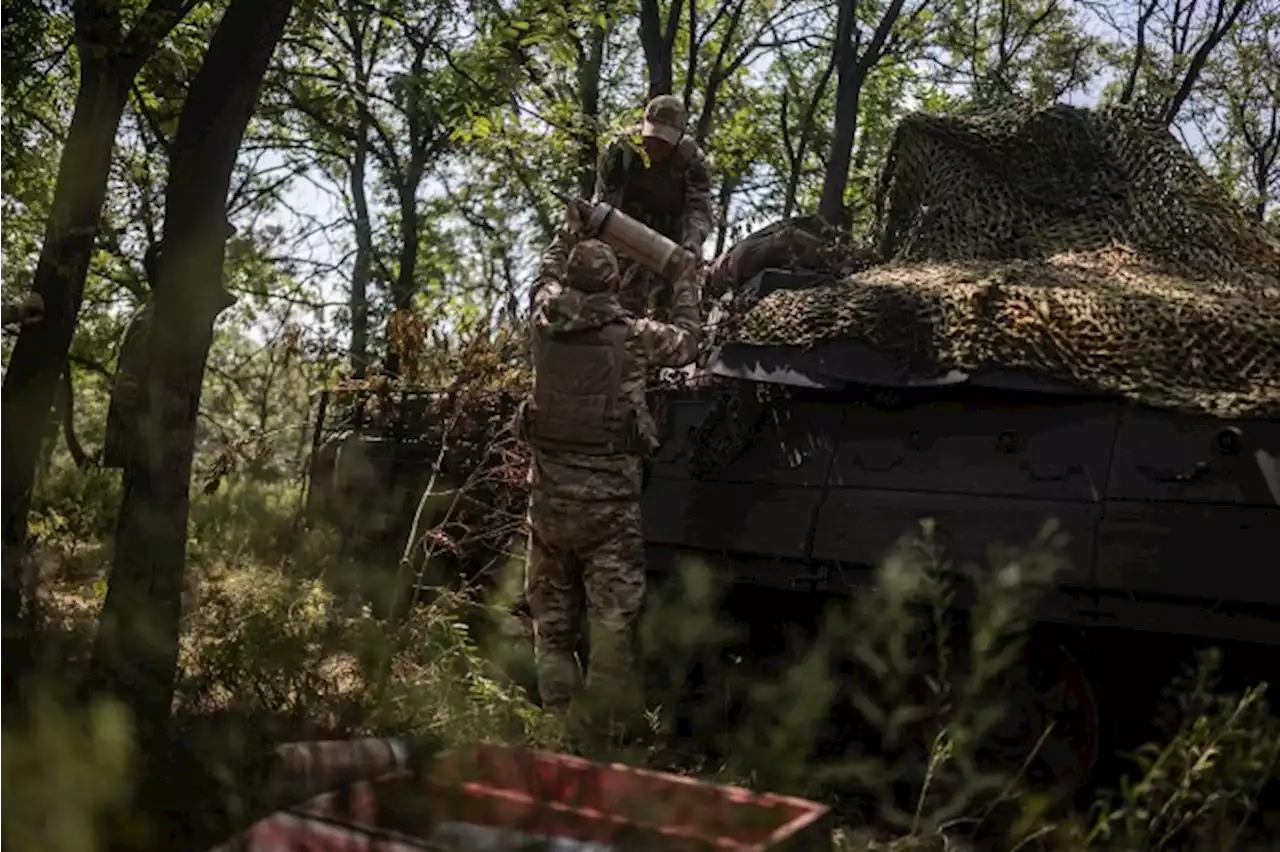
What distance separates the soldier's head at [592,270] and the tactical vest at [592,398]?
0.20 m

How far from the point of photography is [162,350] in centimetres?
496

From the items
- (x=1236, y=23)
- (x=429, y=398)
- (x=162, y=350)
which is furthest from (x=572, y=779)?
A: (x=1236, y=23)

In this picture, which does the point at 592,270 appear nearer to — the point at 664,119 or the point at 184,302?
the point at 664,119

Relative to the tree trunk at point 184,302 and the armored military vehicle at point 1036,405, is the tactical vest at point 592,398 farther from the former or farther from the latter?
the tree trunk at point 184,302

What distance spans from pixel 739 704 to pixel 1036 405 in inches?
92.4

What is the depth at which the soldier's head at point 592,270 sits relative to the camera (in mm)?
6566

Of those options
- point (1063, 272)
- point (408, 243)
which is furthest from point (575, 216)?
point (408, 243)

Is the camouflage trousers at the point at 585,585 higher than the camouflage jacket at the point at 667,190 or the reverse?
the reverse

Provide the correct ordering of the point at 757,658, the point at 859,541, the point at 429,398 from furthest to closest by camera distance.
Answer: the point at 429,398
the point at 757,658
the point at 859,541

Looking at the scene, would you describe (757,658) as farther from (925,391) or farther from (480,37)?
(480,37)

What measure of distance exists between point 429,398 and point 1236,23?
17645mm

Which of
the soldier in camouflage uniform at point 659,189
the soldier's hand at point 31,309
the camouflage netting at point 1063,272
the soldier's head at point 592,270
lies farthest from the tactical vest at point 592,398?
the soldier's hand at point 31,309

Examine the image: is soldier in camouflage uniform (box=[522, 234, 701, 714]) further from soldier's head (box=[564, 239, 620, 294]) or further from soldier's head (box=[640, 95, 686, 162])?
soldier's head (box=[640, 95, 686, 162])

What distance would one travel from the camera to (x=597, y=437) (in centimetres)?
652
